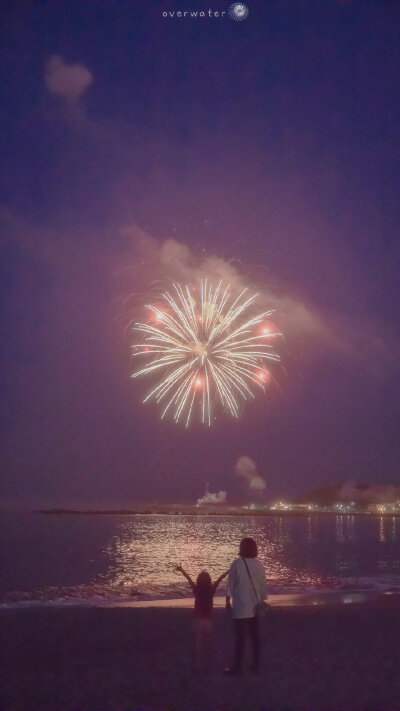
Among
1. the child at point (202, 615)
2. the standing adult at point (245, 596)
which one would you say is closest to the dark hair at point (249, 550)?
the standing adult at point (245, 596)

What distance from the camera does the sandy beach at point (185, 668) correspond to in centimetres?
718

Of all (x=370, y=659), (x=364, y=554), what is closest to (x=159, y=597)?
(x=370, y=659)

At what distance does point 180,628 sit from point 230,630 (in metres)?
1.01

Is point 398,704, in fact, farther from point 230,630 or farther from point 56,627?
point 56,627

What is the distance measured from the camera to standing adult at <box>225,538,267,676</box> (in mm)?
8008

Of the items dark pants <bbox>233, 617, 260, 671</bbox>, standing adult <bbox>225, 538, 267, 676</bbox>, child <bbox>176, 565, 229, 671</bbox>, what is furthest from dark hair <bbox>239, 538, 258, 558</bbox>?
dark pants <bbox>233, 617, 260, 671</bbox>

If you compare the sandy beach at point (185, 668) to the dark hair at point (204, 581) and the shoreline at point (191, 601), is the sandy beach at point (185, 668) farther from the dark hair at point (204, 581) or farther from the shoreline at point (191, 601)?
the shoreline at point (191, 601)

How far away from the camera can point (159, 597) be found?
84.1 ft

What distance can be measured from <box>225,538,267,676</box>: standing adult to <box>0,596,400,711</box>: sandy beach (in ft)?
1.04

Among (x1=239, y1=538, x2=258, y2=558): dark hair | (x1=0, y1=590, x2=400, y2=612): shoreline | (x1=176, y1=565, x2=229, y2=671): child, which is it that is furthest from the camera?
(x1=0, y1=590, x2=400, y2=612): shoreline

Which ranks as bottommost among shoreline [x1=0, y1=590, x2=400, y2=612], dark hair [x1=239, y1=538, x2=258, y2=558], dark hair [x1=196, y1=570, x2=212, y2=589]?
shoreline [x1=0, y1=590, x2=400, y2=612]

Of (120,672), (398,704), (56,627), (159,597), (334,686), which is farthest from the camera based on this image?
(159,597)

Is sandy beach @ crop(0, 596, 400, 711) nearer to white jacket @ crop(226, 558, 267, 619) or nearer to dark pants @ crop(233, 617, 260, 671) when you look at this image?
dark pants @ crop(233, 617, 260, 671)

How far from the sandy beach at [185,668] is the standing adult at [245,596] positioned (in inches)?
12.5
